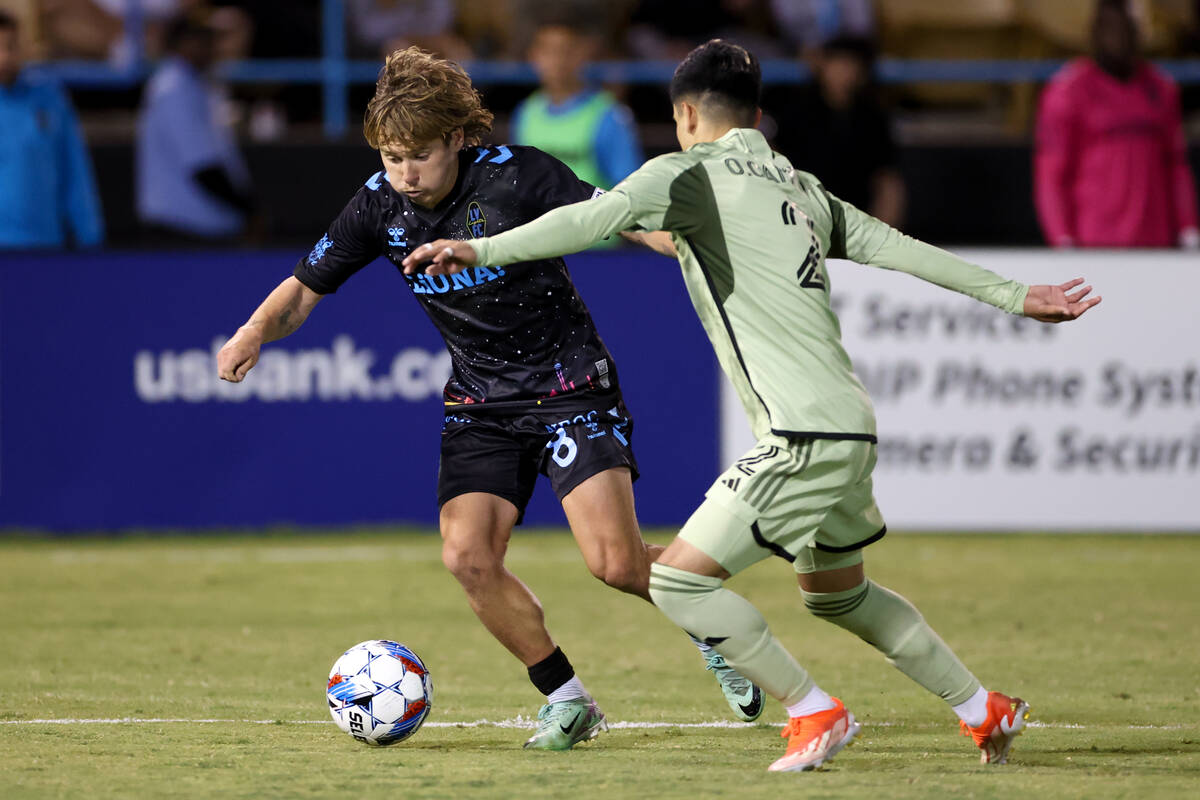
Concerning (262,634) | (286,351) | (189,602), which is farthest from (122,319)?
(262,634)

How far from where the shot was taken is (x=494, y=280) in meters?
5.38

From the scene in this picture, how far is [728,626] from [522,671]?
85.6 inches

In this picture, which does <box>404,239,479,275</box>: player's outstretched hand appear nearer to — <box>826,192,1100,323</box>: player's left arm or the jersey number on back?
the jersey number on back

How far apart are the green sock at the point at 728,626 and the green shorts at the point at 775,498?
0.09m

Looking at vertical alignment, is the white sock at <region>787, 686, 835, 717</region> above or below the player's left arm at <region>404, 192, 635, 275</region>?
below

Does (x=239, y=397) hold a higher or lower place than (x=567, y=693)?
lower

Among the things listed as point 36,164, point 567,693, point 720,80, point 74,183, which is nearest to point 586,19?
point 74,183

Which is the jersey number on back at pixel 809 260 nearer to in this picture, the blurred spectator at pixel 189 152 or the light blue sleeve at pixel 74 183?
the light blue sleeve at pixel 74 183

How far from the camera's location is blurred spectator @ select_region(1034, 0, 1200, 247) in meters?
10.3

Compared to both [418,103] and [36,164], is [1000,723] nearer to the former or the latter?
[418,103]

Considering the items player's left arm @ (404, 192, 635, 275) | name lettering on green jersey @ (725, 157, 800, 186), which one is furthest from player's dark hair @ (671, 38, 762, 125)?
player's left arm @ (404, 192, 635, 275)

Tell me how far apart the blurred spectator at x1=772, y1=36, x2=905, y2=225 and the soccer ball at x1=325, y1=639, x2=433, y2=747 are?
6.27 meters

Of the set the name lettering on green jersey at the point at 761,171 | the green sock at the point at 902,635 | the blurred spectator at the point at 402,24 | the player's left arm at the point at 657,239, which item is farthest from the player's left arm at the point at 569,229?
the blurred spectator at the point at 402,24

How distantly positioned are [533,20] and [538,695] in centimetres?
775
